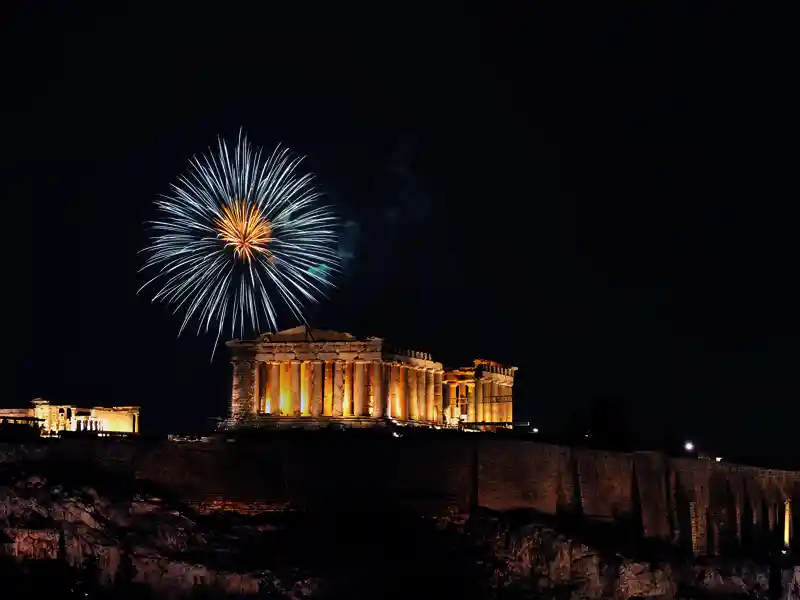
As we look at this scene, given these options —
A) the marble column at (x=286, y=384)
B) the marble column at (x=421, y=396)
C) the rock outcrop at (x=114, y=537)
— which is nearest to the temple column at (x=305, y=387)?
the marble column at (x=286, y=384)

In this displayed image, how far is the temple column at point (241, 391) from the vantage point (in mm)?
116500

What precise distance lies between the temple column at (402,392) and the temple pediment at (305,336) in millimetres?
4651

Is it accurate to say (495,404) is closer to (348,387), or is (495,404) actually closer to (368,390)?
(368,390)

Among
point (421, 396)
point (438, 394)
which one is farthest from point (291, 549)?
point (438, 394)

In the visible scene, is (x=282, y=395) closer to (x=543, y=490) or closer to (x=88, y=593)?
(x=543, y=490)

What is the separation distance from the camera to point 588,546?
322 feet

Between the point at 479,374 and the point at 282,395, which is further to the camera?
the point at 479,374

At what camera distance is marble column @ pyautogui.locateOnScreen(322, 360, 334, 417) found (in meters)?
115

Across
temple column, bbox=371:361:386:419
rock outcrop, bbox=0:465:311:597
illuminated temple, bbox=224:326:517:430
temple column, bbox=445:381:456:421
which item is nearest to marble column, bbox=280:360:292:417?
illuminated temple, bbox=224:326:517:430

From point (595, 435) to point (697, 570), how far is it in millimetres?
21520

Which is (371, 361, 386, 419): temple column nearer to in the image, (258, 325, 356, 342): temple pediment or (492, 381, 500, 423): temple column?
(258, 325, 356, 342): temple pediment

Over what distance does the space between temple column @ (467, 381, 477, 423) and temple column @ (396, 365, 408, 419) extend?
996cm

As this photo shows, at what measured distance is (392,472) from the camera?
99938 mm

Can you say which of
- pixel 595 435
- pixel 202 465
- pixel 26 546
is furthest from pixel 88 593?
pixel 595 435
